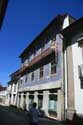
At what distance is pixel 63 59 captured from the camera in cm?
1619

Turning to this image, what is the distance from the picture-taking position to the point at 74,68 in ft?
47.5

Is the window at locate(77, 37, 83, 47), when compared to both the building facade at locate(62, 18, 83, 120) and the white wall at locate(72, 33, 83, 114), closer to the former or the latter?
the building facade at locate(62, 18, 83, 120)

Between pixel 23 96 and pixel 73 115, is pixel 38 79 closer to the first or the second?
pixel 23 96

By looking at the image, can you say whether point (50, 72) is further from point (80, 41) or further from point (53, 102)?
point (80, 41)

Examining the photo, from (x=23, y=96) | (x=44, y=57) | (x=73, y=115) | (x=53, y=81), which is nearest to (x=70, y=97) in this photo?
(x=73, y=115)

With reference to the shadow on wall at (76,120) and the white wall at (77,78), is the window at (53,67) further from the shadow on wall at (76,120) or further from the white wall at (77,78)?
the shadow on wall at (76,120)

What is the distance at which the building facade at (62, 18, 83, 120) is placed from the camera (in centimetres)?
1356

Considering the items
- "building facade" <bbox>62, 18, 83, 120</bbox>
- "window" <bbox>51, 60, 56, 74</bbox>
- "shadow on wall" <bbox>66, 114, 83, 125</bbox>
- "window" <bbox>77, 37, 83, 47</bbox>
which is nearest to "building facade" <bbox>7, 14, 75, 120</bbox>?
"window" <bbox>51, 60, 56, 74</bbox>

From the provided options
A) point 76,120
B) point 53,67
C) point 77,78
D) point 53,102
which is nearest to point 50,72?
point 53,67

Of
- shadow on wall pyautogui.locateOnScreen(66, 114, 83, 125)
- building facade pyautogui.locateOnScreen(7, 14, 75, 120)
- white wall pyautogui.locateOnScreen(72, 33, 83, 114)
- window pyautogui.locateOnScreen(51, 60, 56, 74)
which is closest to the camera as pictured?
shadow on wall pyautogui.locateOnScreen(66, 114, 83, 125)

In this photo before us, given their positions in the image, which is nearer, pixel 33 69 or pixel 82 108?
pixel 82 108

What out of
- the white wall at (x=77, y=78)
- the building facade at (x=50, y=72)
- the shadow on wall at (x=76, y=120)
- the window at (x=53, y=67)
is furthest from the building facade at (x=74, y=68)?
the window at (x=53, y=67)

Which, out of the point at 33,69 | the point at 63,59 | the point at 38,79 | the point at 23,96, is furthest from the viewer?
the point at 23,96

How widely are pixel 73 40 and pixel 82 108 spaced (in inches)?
219
